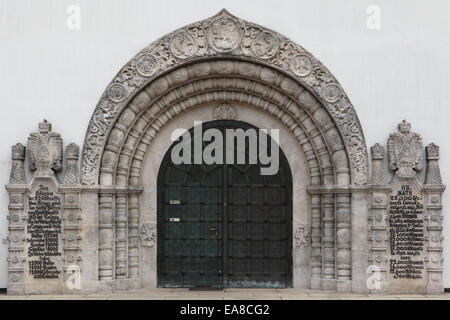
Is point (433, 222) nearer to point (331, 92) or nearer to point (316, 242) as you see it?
point (316, 242)

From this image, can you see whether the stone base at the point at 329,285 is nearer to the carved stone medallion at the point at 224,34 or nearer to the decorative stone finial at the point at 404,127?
the decorative stone finial at the point at 404,127

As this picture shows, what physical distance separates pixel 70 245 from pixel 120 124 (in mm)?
2012

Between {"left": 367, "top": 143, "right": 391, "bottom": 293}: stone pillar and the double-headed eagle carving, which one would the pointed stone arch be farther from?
the double-headed eagle carving

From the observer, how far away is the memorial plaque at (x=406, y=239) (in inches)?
381

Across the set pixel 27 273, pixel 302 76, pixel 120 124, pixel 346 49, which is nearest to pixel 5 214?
pixel 27 273

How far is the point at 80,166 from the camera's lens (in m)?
9.84

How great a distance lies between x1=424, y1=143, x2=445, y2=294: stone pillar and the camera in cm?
969

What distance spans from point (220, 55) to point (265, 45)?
719 millimetres

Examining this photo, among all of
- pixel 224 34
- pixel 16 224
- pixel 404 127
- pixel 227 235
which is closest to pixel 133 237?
pixel 227 235

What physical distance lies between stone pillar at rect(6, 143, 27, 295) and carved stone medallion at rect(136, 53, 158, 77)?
7.15 feet

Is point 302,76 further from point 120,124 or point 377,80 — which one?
point 120,124

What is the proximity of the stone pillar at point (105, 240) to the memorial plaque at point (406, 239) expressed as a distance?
4291 mm

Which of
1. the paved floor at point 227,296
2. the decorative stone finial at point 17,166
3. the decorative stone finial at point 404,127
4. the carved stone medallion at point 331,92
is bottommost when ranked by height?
the paved floor at point 227,296

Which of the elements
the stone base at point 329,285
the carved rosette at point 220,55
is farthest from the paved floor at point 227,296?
the carved rosette at point 220,55
